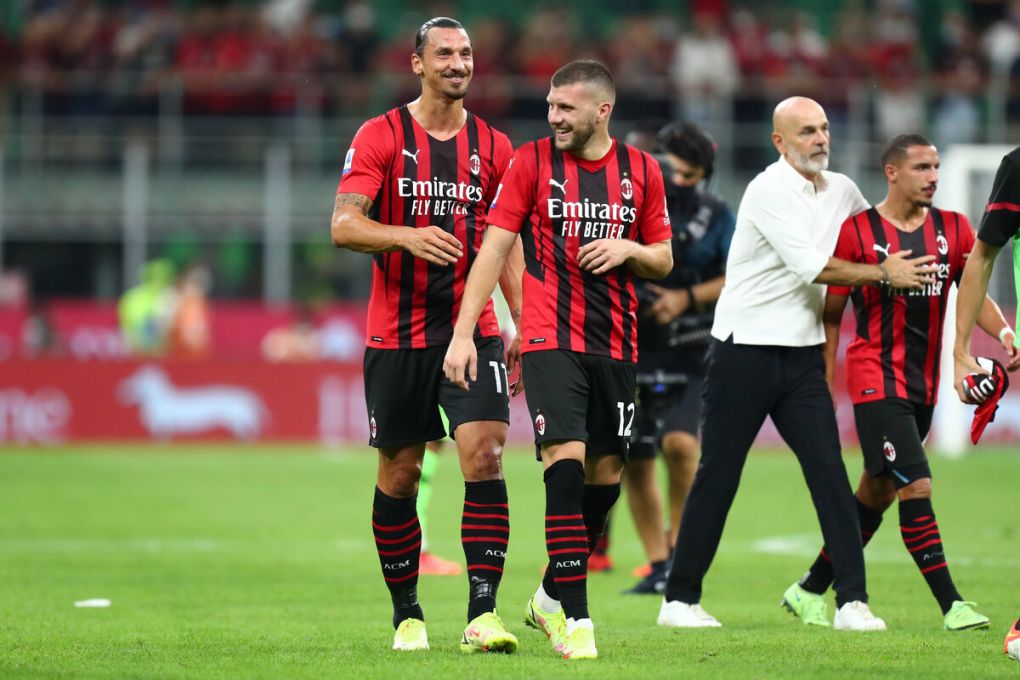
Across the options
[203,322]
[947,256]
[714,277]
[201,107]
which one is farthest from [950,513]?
[201,107]

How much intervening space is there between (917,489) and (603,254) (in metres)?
2.16

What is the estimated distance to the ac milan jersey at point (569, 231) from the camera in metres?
6.61

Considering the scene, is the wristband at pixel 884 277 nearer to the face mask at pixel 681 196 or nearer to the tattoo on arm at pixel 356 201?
the face mask at pixel 681 196

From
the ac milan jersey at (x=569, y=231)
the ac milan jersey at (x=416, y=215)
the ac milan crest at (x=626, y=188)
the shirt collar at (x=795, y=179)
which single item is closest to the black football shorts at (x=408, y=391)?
the ac milan jersey at (x=416, y=215)

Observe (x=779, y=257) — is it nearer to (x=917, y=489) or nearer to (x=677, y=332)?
(x=917, y=489)

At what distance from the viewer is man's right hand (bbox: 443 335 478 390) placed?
6391mm

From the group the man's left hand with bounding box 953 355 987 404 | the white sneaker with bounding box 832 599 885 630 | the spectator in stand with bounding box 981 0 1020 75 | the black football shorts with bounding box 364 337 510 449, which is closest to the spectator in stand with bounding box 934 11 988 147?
the spectator in stand with bounding box 981 0 1020 75

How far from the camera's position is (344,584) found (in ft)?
31.4

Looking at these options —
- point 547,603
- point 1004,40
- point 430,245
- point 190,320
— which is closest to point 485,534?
point 547,603

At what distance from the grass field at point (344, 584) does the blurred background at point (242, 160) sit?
3.07 metres

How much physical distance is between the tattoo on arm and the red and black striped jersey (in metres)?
2.37

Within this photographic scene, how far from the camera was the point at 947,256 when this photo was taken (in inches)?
304

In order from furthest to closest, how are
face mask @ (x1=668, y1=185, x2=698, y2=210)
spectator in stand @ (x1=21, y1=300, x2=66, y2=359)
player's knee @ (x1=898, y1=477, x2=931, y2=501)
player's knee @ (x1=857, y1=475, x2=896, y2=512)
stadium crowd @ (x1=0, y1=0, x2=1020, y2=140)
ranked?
stadium crowd @ (x1=0, y1=0, x2=1020, y2=140) < spectator in stand @ (x1=21, y1=300, x2=66, y2=359) < face mask @ (x1=668, y1=185, x2=698, y2=210) < player's knee @ (x1=857, y1=475, x2=896, y2=512) < player's knee @ (x1=898, y1=477, x2=931, y2=501)

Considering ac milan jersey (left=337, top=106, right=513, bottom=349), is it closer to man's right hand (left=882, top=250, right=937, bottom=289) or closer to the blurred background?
man's right hand (left=882, top=250, right=937, bottom=289)
